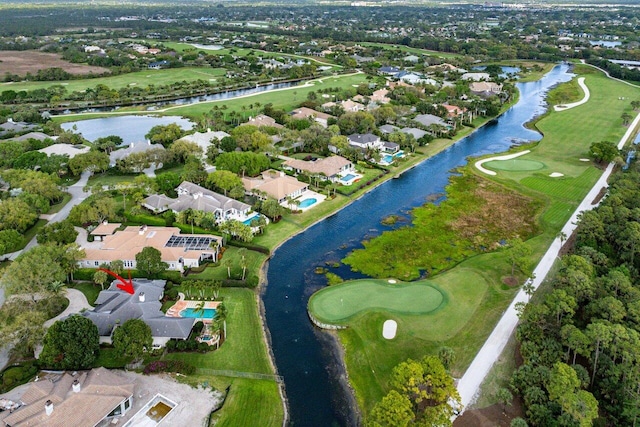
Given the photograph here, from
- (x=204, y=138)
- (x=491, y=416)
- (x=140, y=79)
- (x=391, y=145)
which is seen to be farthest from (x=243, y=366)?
(x=140, y=79)

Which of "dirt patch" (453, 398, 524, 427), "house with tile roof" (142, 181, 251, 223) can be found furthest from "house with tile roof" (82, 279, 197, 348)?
"dirt patch" (453, 398, 524, 427)

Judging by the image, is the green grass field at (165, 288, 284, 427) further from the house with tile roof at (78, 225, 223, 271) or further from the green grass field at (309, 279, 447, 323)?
the house with tile roof at (78, 225, 223, 271)

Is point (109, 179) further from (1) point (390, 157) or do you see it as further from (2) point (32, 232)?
(1) point (390, 157)

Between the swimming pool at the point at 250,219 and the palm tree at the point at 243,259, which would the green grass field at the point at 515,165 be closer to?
the swimming pool at the point at 250,219

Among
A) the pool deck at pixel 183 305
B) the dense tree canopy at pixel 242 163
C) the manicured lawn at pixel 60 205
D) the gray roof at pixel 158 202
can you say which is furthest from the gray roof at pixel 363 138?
the pool deck at pixel 183 305

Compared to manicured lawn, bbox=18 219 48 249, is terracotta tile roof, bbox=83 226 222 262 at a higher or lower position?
higher

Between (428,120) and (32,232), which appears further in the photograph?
(428,120)
